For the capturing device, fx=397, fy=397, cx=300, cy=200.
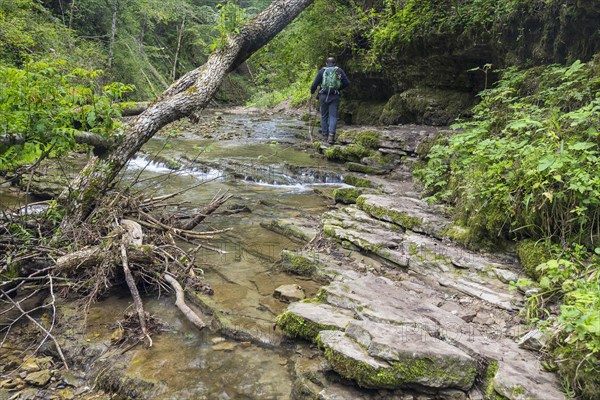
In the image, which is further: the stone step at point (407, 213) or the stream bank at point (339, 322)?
the stone step at point (407, 213)

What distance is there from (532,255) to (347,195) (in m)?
4.01

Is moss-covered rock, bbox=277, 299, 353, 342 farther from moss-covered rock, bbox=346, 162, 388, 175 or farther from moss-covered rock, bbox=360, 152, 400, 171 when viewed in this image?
moss-covered rock, bbox=360, 152, 400, 171

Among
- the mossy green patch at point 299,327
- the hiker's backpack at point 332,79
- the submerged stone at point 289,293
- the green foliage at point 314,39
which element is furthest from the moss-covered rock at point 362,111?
the mossy green patch at point 299,327

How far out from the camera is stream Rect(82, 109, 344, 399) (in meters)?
3.17

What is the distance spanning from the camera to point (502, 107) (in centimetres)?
702

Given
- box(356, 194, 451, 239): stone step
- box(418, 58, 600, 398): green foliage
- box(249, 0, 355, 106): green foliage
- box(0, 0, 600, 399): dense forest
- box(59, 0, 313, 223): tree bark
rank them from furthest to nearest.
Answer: box(249, 0, 355, 106): green foliage → box(356, 194, 451, 239): stone step → box(59, 0, 313, 223): tree bark → box(0, 0, 600, 399): dense forest → box(418, 58, 600, 398): green foliage

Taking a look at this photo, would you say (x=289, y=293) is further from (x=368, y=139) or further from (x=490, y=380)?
(x=368, y=139)

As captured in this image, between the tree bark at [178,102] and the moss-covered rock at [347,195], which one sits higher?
the tree bark at [178,102]

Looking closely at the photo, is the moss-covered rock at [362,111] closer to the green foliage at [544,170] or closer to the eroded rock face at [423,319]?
the green foliage at [544,170]

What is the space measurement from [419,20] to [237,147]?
268 inches

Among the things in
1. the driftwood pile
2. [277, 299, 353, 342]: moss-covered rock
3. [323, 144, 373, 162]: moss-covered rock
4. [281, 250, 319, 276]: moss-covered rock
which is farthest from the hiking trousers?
[277, 299, 353, 342]: moss-covered rock

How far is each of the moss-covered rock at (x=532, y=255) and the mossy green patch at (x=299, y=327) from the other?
215 cm

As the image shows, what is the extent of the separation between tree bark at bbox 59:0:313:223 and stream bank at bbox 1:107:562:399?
159 centimetres

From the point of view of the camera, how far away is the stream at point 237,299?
3172 millimetres
